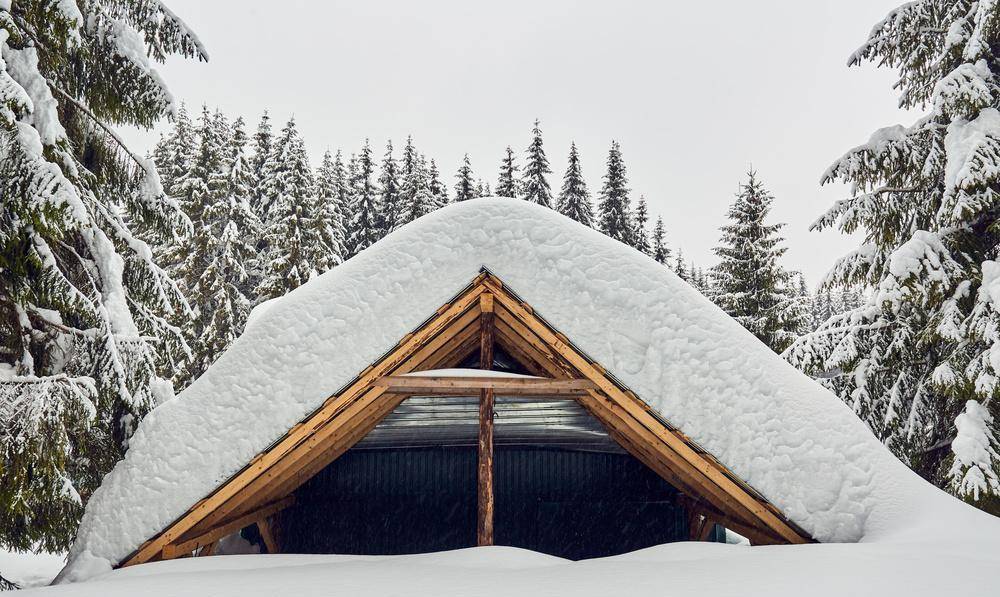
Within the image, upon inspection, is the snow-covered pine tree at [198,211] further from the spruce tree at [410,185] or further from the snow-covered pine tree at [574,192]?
the snow-covered pine tree at [574,192]

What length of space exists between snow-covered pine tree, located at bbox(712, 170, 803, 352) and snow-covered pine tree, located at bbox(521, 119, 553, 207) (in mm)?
11536

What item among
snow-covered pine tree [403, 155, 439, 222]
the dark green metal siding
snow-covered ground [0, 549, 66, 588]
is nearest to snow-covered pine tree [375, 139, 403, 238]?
snow-covered pine tree [403, 155, 439, 222]

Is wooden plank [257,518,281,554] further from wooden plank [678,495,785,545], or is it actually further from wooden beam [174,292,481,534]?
wooden plank [678,495,785,545]

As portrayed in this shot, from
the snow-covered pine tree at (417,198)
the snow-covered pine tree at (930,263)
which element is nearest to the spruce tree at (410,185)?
the snow-covered pine tree at (417,198)

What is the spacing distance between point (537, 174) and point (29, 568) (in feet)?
88.9

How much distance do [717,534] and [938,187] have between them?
275 inches

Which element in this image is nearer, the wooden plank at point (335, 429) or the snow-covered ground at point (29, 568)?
the wooden plank at point (335, 429)

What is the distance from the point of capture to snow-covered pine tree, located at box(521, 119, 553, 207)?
3189 centimetres

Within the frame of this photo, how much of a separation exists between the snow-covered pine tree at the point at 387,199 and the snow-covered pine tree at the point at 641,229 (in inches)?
551

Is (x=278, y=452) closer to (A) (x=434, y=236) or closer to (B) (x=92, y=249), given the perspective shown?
(A) (x=434, y=236)

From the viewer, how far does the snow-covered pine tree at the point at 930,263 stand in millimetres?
7863

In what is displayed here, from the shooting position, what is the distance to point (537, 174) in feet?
106

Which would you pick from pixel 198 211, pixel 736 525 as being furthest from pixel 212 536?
pixel 198 211

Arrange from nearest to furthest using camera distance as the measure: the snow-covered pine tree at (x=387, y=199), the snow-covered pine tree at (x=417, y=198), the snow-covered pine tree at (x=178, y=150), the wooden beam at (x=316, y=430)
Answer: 1. the wooden beam at (x=316, y=430)
2. the snow-covered pine tree at (x=178, y=150)
3. the snow-covered pine tree at (x=417, y=198)
4. the snow-covered pine tree at (x=387, y=199)
